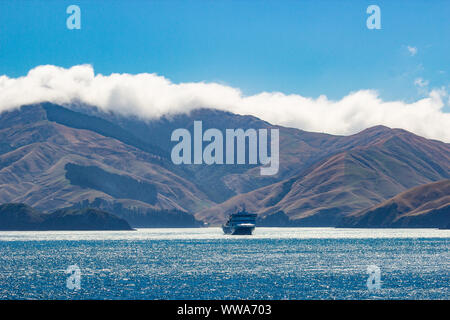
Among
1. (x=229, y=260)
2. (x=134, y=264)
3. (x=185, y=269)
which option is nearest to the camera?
(x=185, y=269)

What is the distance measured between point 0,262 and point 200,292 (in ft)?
317

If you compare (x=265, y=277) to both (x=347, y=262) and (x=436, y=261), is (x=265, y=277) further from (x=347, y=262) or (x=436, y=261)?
(x=436, y=261)

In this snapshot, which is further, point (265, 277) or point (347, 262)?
point (347, 262)

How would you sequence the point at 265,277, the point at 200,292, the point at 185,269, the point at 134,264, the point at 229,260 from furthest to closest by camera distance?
the point at 229,260, the point at 134,264, the point at 185,269, the point at 265,277, the point at 200,292
